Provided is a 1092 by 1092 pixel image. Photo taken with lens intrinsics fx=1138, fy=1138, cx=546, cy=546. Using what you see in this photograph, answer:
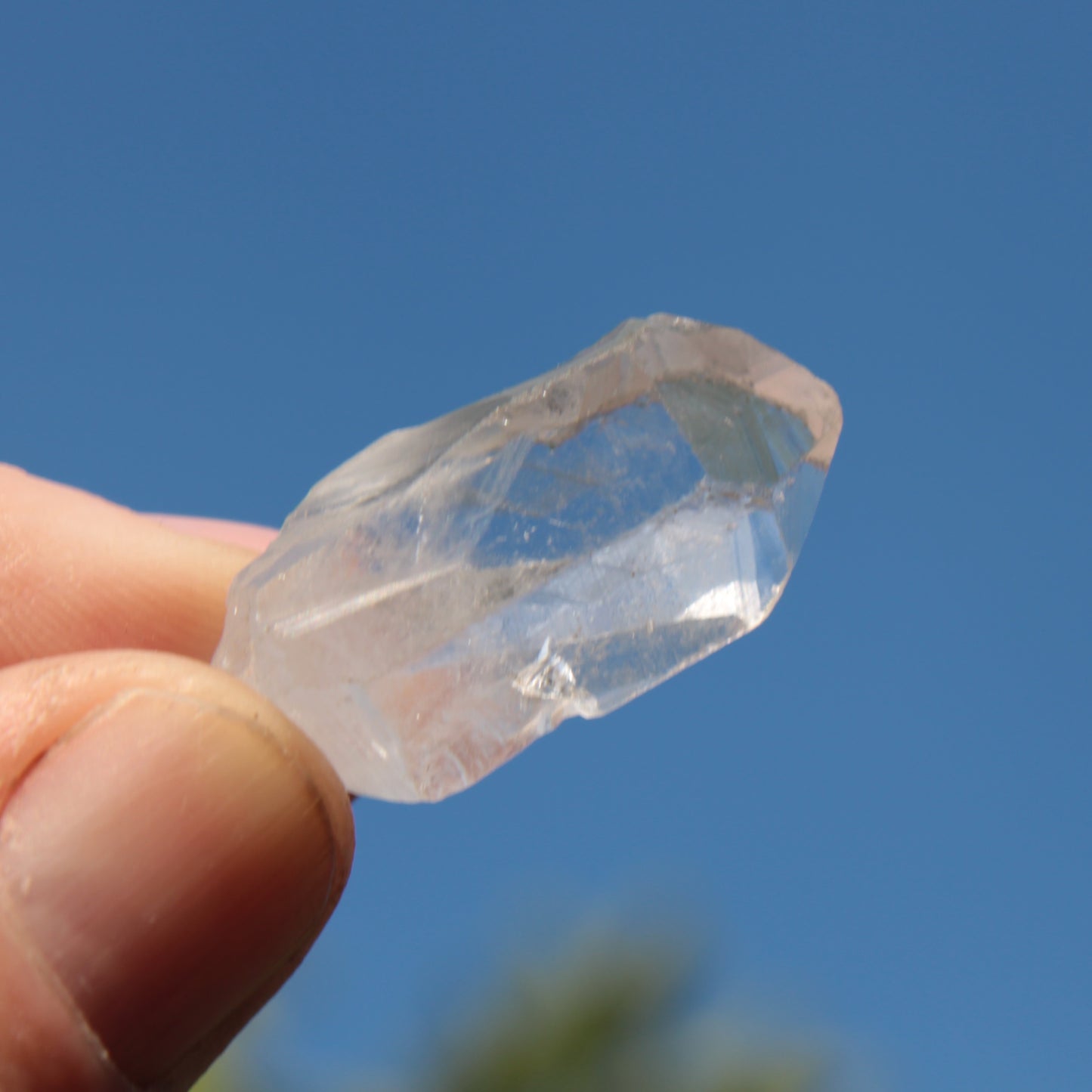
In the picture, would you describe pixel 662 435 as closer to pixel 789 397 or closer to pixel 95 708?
pixel 789 397

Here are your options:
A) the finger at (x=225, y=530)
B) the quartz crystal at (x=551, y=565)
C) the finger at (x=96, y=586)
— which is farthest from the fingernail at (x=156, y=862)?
the finger at (x=225, y=530)

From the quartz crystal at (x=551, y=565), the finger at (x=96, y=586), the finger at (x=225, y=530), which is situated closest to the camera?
the quartz crystal at (x=551, y=565)

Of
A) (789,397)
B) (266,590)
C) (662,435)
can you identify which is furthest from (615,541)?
(266,590)

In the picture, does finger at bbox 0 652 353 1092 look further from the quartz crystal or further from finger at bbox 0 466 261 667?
finger at bbox 0 466 261 667

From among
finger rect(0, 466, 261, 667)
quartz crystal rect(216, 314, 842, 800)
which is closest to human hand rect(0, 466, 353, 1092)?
quartz crystal rect(216, 314, 842, 800)

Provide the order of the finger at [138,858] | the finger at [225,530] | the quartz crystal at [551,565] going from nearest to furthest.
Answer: the finger at [138,858] → the quartz crystal at [551,565] → the finger at [225,530]

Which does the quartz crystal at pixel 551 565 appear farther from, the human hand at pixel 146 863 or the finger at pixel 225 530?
the finger at pixel 225 530

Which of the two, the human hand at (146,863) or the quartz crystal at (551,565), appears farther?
the quartz crystal at (551,565)

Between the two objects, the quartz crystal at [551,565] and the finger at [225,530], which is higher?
the quartz crystal at [551,565]

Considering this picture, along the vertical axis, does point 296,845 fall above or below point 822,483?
below

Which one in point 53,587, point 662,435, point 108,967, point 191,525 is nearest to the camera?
point 108,967
